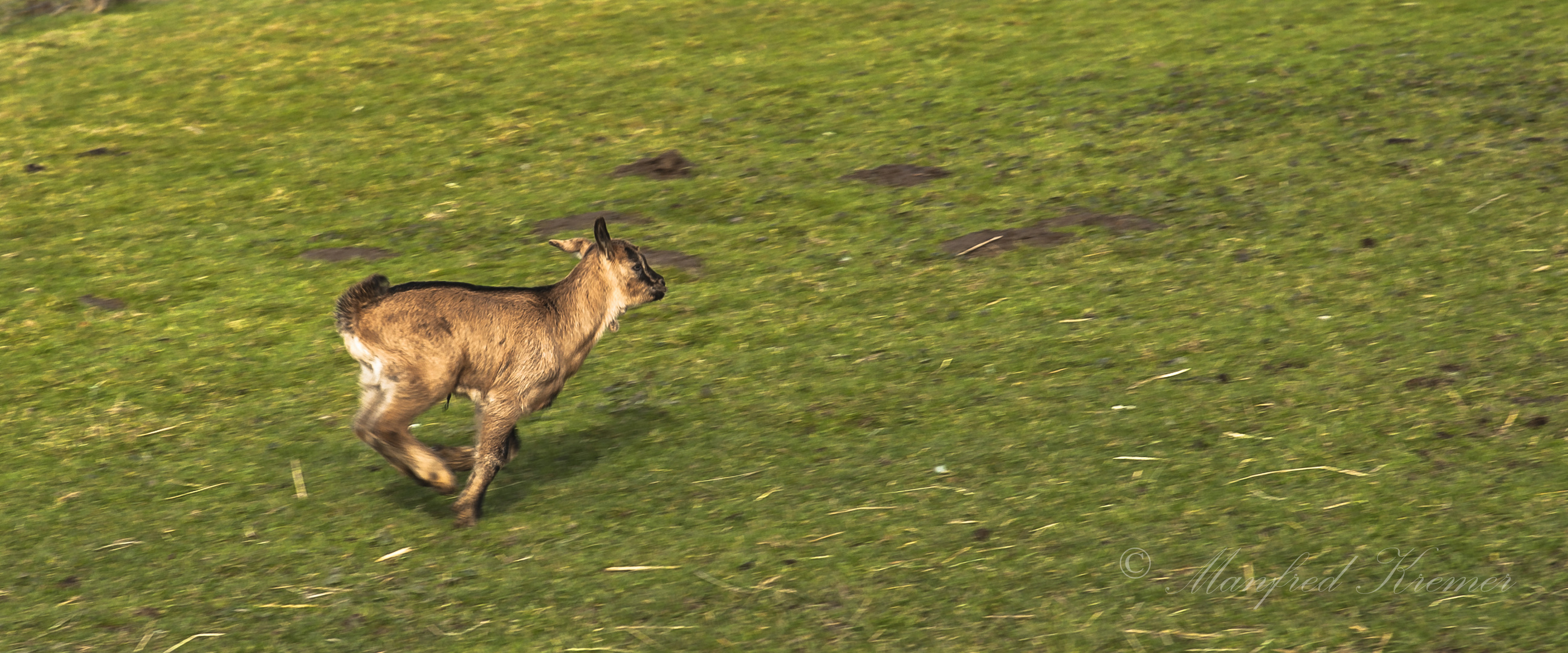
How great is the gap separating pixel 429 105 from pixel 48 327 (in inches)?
223

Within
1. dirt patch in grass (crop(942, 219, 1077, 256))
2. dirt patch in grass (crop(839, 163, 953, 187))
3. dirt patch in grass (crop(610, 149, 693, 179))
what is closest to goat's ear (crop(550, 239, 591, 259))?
dirt patch in grass (crop(942, 219, 1077, 256))

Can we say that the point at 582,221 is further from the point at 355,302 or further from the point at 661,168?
the point at 355,302

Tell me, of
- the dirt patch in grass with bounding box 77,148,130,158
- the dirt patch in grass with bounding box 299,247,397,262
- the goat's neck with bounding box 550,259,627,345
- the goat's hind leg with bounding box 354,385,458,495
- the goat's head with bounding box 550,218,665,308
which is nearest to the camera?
the goat's hind leg with bounding box 354,385,458,495

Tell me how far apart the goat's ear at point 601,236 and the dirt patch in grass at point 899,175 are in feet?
16.8

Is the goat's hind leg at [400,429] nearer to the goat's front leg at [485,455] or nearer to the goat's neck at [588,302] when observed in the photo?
the goat's front leg at [485,455]

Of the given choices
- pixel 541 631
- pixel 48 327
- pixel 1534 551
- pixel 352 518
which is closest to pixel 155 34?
pixel 48 327

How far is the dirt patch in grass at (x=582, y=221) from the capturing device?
11.7m

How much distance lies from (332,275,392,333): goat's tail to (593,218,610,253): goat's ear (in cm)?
108

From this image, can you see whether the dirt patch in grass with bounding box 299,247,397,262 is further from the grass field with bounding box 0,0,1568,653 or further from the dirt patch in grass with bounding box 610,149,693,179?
the dirt patch in grass with bounding box 610,149,693,179

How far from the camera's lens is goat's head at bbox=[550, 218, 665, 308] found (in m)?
7.60

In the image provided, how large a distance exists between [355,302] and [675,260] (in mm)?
4314

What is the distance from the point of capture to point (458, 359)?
6957 mm

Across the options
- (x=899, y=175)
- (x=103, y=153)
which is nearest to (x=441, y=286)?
(x=899, y=175)

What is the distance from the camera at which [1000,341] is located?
912 cm
